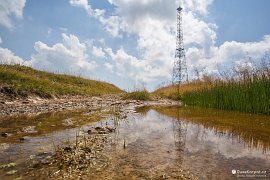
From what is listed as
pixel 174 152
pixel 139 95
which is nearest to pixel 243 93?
pixel 174 152

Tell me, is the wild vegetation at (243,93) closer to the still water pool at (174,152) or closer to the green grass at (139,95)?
the still water pool at (174,152)

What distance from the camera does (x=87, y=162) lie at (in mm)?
3762

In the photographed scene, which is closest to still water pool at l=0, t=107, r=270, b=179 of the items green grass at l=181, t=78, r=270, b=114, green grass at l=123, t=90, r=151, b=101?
green grass at l=181, t=78, r=270, b=114

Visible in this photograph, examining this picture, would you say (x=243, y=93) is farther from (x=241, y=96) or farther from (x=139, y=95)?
(x=139, y=95)

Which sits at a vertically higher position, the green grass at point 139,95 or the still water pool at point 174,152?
the green grass at point 139,95

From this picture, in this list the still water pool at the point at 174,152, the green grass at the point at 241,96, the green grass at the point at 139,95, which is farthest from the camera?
the green grass at the point at 139,95

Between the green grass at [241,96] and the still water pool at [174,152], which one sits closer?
the still water pool at [174,152]

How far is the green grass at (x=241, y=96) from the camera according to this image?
9906mm

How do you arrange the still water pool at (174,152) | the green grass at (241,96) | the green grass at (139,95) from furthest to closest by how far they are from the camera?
the green grass at (139,95)
the green grass at (241,96)
the still water pool at (174,152)

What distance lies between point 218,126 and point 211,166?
3519mm

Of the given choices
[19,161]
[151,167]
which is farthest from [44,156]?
[151,167]

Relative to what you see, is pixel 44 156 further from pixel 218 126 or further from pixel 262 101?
pixel 262 101

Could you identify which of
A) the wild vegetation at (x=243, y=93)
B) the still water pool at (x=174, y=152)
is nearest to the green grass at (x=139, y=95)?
the wild vegetation at (x=243, y=93)

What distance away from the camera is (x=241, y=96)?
1102 centimetres
